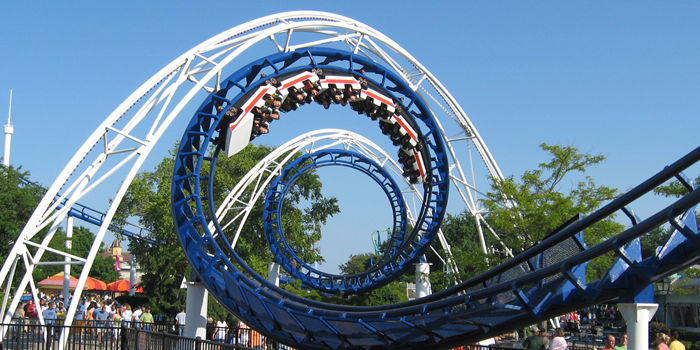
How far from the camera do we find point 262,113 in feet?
48.9

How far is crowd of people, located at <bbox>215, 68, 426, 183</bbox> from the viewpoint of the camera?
14852 millimetres

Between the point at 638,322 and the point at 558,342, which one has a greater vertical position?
the point at 638,322

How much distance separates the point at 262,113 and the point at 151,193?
27.0 meters

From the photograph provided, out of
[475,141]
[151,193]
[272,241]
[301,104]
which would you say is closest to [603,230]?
[475,141]

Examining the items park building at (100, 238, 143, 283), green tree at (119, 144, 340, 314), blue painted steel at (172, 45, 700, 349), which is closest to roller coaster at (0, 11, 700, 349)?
blue painted steel at (172, 45, 700, 349)

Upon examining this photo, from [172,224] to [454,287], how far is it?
28591 mm

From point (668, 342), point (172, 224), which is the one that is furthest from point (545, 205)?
point (172, 224)

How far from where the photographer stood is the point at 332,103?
1633cm

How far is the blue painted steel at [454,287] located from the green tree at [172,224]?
2074 centimetres

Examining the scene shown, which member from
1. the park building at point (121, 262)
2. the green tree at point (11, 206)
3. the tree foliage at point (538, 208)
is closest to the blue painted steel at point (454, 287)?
the tree foliage at point (538, 208)

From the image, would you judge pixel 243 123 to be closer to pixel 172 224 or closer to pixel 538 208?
pixel 538 208

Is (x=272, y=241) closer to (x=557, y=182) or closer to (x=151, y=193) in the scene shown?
(x=557, y=182)

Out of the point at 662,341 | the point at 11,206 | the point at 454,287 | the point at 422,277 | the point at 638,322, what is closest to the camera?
the point at 638,322

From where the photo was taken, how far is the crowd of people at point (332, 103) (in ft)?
48.7
